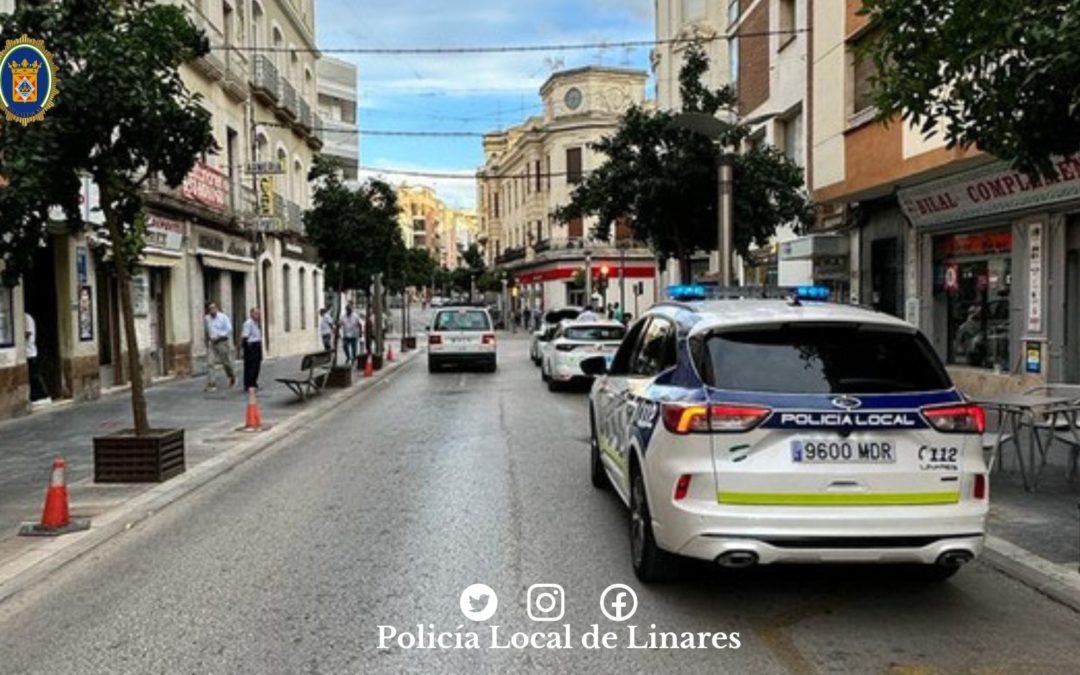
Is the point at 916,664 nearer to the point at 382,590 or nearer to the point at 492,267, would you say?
the point at 382,590

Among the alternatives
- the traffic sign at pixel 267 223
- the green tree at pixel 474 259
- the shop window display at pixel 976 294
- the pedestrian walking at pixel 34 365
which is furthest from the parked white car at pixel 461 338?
the green tree at pixel 474 259

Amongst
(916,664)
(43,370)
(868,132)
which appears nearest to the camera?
(916,664)

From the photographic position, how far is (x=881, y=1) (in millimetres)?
6684

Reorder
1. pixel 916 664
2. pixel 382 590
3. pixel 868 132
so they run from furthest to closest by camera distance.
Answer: pixel 868 132 → pixel 382 590 → pixel 916 664

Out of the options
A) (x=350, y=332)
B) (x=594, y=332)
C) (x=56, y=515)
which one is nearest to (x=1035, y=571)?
(x=56, y=515)

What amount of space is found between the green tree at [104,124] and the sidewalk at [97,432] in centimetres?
114

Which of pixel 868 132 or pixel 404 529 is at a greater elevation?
pixel 868 132

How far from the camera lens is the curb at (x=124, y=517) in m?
6.25

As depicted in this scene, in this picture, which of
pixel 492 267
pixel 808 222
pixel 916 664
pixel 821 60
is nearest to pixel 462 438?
pixel 916 664

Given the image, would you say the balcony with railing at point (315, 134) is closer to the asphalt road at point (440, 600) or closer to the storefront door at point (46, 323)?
the storefront door at point (46, 323)

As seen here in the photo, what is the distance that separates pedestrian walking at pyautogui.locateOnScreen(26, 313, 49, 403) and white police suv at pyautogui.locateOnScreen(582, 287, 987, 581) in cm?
1363

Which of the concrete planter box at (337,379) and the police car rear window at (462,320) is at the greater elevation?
the police car rear window at (462,320)

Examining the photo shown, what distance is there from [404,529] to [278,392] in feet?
41.8

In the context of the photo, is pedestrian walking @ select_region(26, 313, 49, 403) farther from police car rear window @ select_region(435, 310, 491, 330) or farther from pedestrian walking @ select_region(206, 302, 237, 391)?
police car rear window @ select_region(435, 310, 491, 330)
